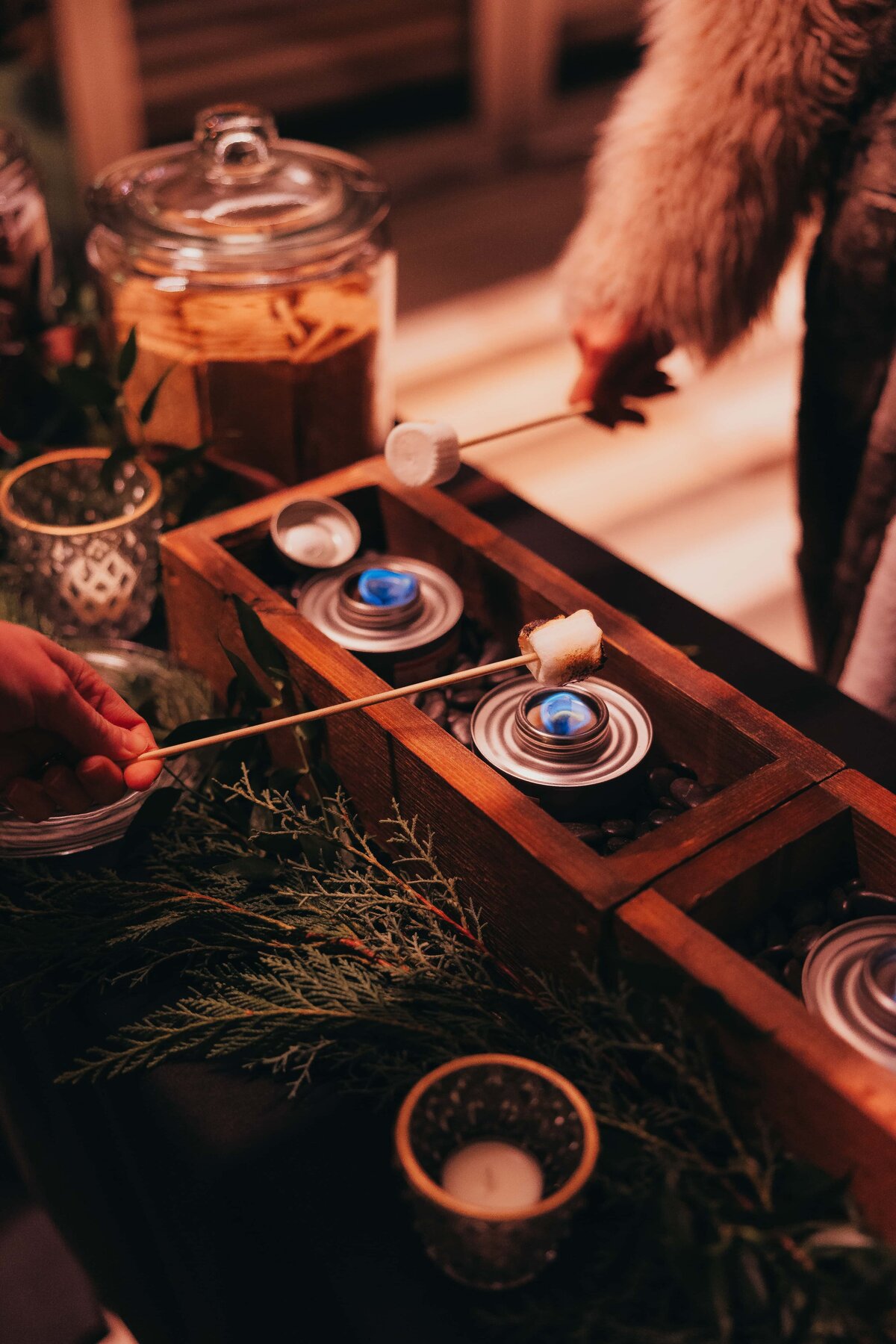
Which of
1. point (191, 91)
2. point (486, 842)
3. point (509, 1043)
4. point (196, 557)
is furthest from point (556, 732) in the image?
point (191, 91)

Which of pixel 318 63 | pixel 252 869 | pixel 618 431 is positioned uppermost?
pixel 252 869

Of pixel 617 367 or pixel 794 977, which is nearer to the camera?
pixel 794 977

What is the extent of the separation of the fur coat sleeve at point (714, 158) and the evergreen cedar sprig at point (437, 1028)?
66 cm

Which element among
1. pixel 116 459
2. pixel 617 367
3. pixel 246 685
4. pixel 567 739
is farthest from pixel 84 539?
pixel 617 367

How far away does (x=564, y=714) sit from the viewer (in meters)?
0.80

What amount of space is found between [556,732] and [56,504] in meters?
0.57

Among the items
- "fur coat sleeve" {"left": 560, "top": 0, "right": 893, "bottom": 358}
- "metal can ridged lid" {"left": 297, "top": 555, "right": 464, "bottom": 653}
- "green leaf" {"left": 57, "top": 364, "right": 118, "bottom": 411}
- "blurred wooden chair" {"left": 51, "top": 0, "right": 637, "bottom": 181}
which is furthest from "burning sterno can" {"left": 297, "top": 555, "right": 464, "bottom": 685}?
"blurred wooden chair" {"left": 51, "top": 0, "right": 637, "bottom": 181}

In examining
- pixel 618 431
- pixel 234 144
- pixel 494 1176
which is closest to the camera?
pixel 494 1176

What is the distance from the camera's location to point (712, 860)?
2.27 ft

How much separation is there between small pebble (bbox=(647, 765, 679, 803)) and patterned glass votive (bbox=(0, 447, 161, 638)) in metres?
0.49

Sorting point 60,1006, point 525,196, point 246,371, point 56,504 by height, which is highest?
point 246,371

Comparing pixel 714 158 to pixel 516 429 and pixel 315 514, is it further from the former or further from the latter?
pixel 315 514

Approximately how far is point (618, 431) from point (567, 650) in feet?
5.73

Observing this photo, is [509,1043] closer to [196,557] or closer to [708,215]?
[196,557]
